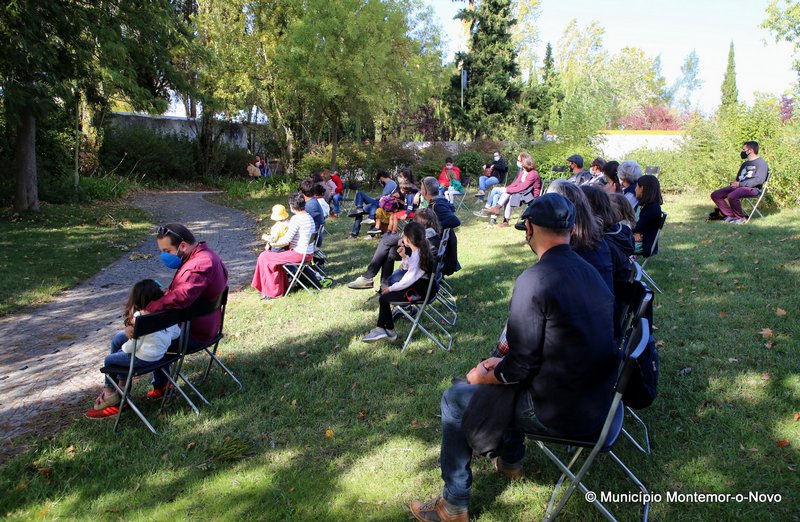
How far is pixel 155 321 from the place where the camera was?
375cm

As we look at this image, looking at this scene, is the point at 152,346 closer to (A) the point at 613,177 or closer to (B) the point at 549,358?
(B) the point at 549,358

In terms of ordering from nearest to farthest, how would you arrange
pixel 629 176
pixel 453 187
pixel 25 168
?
pixel 629 176 → pixel 25 168 → pixel 453 187

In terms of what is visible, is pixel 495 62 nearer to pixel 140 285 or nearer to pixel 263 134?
pixel 263 134

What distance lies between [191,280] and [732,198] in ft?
35.2

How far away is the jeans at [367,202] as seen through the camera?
510 inches

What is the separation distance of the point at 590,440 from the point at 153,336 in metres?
3.15

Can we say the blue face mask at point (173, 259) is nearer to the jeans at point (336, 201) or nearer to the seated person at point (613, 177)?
the seated person at point (613, 177)

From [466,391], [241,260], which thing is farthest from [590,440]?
[241,260]

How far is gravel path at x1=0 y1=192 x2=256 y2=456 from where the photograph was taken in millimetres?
4328

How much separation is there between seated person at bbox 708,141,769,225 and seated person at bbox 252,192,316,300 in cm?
857

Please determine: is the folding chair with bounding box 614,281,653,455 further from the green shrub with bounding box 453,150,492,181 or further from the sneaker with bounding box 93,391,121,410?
the green shrub with bounding box 453,150,492,181

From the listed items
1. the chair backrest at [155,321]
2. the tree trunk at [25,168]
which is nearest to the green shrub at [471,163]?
the tree trunk at [25,168]

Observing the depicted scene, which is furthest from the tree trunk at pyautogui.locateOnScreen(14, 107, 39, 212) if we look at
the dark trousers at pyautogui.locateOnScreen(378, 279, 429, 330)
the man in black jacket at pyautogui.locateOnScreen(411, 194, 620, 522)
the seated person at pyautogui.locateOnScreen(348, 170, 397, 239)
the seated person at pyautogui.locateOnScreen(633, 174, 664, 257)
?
the man in black jacket at pyautogui.locateOnScreen(411, 194, 620, 522)

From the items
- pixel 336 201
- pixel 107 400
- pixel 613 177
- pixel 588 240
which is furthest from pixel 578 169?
pixel 107 400
